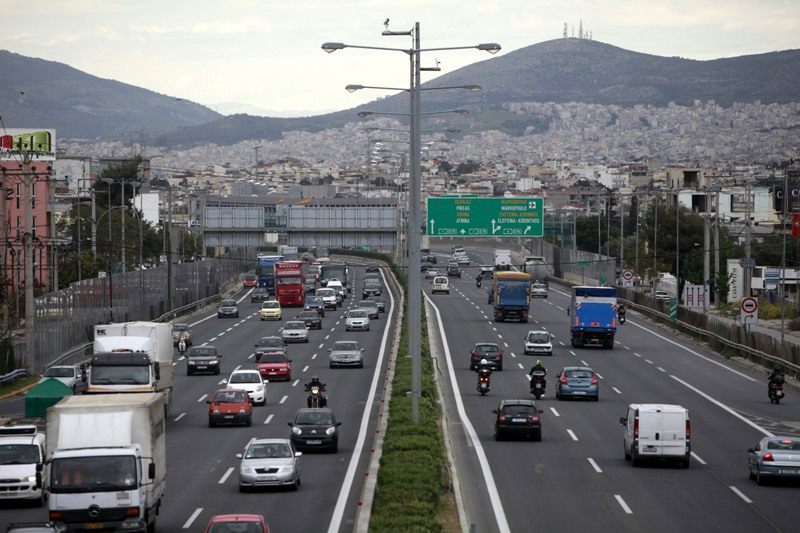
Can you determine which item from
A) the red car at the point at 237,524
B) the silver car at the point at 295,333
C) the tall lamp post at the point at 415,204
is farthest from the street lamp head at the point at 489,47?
the silver car at the point at 295,333

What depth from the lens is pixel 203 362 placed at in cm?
5756

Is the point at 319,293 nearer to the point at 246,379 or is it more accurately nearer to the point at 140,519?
the point at 246,379

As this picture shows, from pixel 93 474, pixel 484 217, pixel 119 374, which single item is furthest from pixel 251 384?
pixel 93 474

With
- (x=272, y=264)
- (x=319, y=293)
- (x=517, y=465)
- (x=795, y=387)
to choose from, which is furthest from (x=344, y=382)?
(x=272, y=264)

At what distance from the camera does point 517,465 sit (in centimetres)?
3281

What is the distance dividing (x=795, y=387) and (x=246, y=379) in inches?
899

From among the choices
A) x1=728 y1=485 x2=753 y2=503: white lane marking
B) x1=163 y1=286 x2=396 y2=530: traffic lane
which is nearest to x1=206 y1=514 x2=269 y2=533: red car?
x1=163 y1=286 x2=396 y2=530: traffic lane

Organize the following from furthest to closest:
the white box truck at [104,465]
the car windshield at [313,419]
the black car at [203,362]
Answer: the black car at [203,362] < the car windshield at [313,419] < the white box truck at [104,465]

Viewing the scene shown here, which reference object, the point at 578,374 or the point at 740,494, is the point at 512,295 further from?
the point at 740,494

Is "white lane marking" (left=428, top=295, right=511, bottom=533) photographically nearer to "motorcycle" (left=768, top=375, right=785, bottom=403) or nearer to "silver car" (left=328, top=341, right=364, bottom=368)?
"silver car" (left=328, top=341, right=364, bottom=368)

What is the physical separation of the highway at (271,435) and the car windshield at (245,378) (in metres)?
1.12

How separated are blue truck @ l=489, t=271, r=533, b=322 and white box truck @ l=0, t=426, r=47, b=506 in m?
55.6

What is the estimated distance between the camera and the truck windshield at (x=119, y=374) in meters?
39.1

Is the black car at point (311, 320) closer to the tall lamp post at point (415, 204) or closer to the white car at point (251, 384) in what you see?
the white car at point (251, 384)
